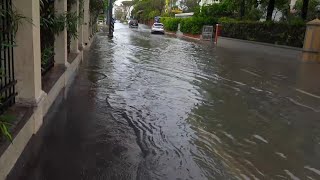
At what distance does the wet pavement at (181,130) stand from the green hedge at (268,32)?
12577 mm

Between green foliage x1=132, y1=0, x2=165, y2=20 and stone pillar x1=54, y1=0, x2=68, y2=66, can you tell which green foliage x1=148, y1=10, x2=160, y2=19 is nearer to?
green foliage x1=132, y1=0, x2=165, y2=20

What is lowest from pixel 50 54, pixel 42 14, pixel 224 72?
pixel 224 72

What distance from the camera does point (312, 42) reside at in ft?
60.8

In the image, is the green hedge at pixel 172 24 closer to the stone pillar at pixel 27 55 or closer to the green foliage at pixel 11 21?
the stone pillar at pixel 27 55

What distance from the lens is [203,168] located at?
506 cm

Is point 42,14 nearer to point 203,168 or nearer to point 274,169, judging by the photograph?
point 203,168

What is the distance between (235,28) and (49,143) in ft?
93.5

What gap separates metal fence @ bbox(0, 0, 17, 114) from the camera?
Result: 15.9 feet

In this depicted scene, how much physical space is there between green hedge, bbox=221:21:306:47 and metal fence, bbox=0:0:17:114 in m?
20.7

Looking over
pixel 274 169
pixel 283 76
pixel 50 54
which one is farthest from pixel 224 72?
pixel 274 169

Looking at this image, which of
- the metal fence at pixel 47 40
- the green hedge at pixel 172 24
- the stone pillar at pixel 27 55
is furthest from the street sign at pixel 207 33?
the stone pillar at pixel 27 55

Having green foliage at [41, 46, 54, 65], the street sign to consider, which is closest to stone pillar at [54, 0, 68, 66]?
green foliage at [41, 46, 54, 65]

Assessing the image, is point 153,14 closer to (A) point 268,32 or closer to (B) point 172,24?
(B) point 172,24

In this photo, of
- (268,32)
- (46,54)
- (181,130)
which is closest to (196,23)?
(268,32)
